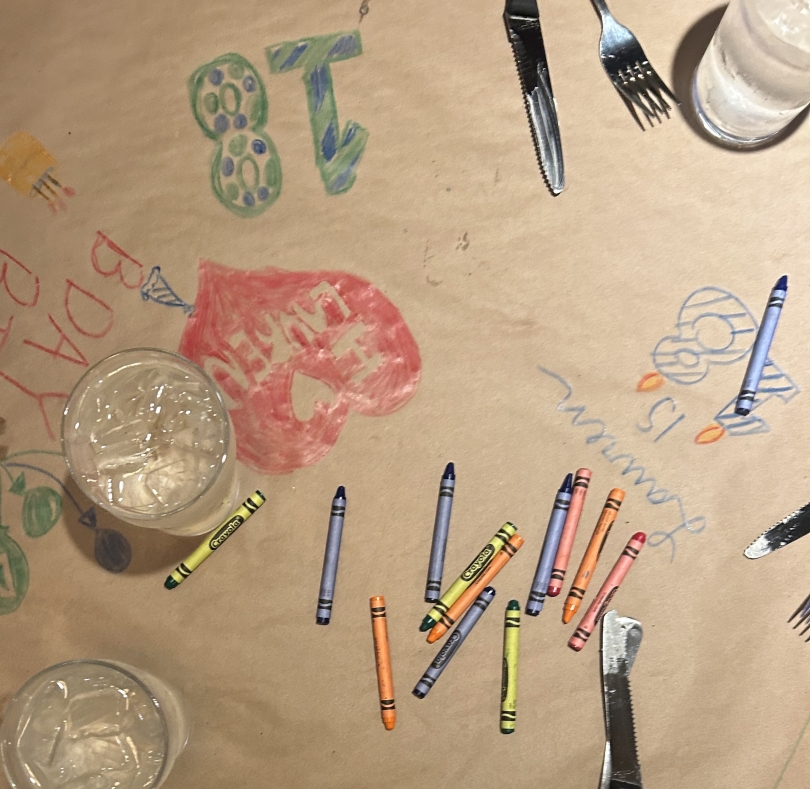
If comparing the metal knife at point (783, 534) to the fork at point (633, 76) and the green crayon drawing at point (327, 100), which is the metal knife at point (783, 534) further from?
the green crayon drawing at point (327, 100)

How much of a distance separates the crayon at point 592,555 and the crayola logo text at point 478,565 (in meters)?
0.09

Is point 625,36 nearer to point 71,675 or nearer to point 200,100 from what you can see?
point 200,100

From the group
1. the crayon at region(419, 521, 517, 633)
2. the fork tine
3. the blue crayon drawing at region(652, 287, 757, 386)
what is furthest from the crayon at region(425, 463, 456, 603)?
the fork tine

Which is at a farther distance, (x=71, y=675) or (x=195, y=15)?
(x=195, y=15)

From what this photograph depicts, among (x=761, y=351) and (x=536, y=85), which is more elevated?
(x=536, y=85)

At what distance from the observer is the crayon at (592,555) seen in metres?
0.73

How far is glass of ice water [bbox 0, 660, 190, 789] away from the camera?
27.0 inches

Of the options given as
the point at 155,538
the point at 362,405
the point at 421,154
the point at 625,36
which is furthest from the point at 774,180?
the point at 155,538

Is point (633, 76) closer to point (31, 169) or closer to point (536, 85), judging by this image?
point (536, 85)

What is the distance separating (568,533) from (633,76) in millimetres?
461

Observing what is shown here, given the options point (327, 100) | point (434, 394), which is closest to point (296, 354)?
point (434, 394)

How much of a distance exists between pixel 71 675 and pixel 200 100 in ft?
1.91

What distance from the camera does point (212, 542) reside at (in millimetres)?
755

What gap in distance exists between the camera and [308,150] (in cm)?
78
